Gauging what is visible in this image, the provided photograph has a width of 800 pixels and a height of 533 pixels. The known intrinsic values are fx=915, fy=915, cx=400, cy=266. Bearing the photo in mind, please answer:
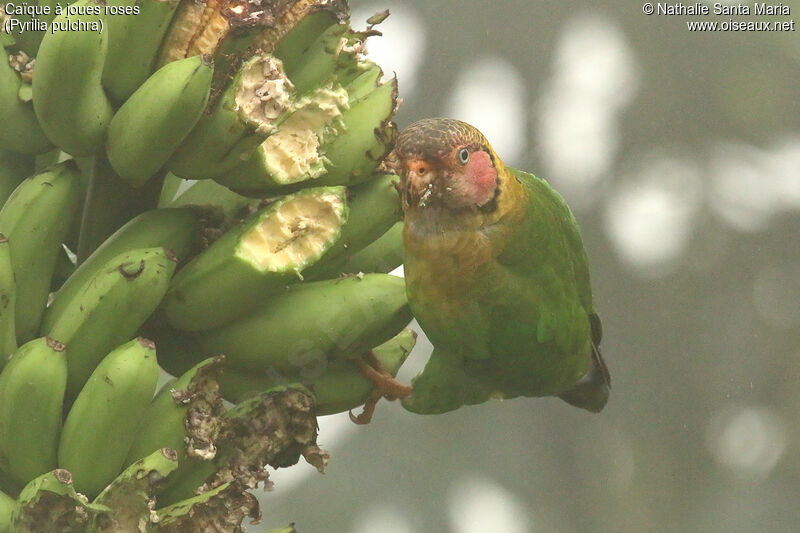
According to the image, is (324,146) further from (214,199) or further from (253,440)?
(253,440)

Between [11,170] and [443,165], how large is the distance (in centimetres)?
49

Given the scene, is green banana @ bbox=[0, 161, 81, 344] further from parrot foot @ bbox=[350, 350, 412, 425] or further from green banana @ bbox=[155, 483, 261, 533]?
parrot foot @ bbox=[350, 350, 412, 425]

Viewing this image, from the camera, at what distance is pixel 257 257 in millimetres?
932

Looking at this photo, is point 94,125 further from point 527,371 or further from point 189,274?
point 527,371

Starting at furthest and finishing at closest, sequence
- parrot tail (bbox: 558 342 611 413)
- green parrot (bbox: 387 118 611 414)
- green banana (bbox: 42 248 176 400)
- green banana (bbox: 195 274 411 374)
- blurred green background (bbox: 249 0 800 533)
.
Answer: blurred green background (bbox: 249 0 800 533) < parrot tail (bbox: 558 342 611 413) < green parrot (bbox: 387 118 611 414) < green banana (bbox: 195 274 411 374) < green banana (bbox: 42 248 176 400)

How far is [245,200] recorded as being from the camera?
1.10 metres

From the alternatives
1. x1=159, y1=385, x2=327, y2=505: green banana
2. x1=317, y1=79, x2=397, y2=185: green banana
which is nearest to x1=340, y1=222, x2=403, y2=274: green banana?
x1=317, y1=79, x2=397, y2=185: green banana

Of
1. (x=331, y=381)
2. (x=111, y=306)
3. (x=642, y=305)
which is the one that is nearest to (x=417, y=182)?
(x=331, y=381)

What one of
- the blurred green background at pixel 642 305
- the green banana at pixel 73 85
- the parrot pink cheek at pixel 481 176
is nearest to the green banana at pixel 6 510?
the green banana at pixel 73 85

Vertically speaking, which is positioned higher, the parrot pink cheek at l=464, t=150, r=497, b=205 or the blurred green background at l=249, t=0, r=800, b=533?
the parrot pink cheek at l=464, t=150, r=497, b=205

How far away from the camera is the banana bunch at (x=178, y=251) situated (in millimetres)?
853

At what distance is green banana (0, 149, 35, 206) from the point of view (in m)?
1.03

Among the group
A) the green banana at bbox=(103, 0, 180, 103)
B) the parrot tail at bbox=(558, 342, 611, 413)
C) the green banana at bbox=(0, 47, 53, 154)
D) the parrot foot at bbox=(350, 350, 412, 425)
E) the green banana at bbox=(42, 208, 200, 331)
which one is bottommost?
the parrot tail at bbox=(558, 342, 611, 413)

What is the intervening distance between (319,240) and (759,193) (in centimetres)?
222
